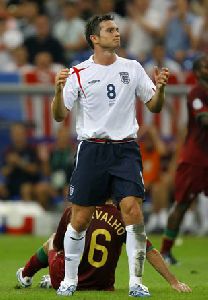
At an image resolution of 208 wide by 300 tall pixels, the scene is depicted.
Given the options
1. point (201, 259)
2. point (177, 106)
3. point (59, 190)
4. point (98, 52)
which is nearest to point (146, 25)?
point (177, 106)

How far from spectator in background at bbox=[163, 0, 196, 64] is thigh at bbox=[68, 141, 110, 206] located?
11.0m

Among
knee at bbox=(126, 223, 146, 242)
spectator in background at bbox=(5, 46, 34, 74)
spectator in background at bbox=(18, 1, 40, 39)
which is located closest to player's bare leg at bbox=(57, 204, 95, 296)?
knee at bbox=(126, 223, 146, 242)

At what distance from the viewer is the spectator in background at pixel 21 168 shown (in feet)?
59.7

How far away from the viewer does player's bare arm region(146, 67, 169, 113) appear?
8.93 meters

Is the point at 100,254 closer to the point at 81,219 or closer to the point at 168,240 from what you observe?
the point at 81,219

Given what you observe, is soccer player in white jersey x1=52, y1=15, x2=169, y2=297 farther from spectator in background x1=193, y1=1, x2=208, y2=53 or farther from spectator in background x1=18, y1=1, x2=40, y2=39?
spectator in background x1=18, y1=1, x2=40, y2=39

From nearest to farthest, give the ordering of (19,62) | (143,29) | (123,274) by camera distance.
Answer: (123,274) < (19,62) < (143,29)

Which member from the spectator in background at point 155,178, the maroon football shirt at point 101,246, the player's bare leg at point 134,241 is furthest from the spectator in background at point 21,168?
the player's bare leg at point 134,241

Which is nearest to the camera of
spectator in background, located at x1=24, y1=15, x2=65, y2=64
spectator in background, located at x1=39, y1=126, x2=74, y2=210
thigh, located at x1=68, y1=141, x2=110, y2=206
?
thigh, located at x1=68, y1=141, x2=110, y2=206

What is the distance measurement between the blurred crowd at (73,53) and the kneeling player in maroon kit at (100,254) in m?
8.55

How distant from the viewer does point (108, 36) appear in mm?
9133

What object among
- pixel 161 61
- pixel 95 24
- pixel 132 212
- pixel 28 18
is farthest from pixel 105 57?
pixel 28 18

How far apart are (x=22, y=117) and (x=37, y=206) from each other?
1572 mm

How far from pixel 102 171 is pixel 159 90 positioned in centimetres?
85
